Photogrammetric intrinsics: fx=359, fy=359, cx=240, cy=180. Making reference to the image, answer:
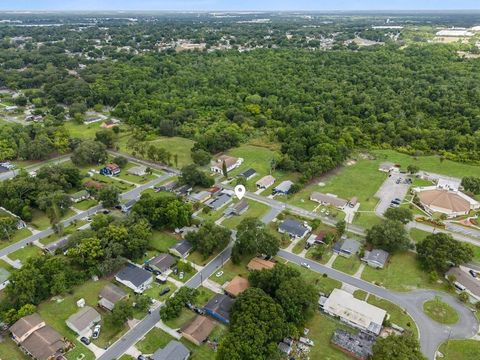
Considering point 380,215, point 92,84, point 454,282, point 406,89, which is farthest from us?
point 92,84

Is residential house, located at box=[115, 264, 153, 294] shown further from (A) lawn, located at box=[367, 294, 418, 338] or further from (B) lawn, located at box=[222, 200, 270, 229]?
(A) lawn, located at box=[367, 294, 418, 338]

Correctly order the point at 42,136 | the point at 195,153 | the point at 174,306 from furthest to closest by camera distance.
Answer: the point at 42,136
the point at 195,153
the point at 174,306

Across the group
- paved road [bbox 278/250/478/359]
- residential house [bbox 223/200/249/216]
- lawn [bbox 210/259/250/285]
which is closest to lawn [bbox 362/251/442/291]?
paved road [bbox 278/250/478/359]

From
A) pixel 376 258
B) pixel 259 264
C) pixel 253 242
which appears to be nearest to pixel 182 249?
pixel 253 242

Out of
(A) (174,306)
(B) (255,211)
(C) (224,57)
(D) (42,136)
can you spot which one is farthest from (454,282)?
(C) (224,57)

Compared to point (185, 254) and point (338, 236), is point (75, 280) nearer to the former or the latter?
point (185, 254)

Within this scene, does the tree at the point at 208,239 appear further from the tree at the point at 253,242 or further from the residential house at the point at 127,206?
the residential house at the point at 127,206

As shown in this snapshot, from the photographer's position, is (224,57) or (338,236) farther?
(224,57)
